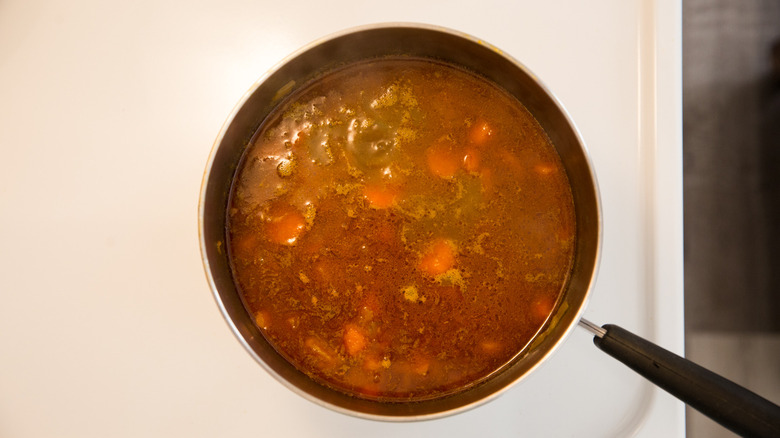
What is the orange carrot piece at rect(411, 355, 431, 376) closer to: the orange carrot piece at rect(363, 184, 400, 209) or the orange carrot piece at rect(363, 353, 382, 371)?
the orange carrot piece at rect(363, 353, 382, 371)

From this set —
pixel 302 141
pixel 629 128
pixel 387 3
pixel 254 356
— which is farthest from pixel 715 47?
pixel 254 356

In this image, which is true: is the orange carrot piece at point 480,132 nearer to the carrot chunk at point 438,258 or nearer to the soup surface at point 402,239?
the soup surface at point 402,239

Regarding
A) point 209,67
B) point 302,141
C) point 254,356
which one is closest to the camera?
point 254,356

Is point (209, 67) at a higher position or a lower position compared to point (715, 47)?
lower

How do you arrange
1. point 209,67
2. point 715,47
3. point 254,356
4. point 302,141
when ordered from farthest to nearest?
point 715,47 < point 209,67 < point 302,141 < point 254,356

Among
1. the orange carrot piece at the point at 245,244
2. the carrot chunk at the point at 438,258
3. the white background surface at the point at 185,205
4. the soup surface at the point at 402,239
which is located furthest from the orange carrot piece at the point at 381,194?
the white background surface at the point at 185,205

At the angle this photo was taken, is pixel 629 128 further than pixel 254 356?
Yes

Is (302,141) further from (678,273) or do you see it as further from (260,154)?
(678,273)

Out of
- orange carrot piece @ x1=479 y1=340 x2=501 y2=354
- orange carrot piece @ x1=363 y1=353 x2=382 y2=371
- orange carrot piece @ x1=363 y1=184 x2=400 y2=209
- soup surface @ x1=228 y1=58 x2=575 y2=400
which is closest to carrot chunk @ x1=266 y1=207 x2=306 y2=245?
soup surface @ x1=228 y1=58 x2=575 y2=400
